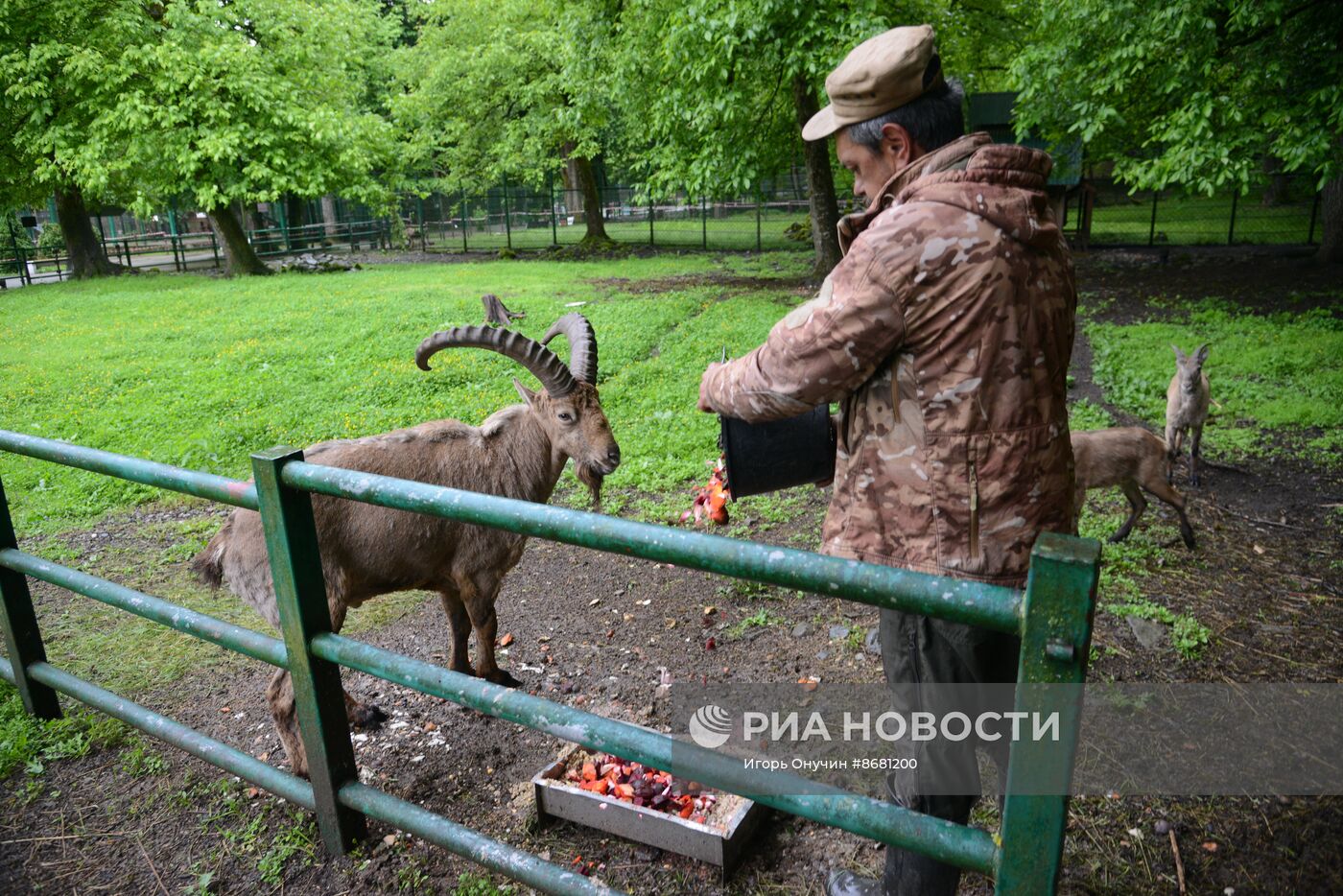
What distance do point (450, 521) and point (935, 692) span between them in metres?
2.47

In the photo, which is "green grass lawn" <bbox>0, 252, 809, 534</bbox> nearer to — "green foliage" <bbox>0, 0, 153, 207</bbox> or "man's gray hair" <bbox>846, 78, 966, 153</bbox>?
"green foliage" <bbox>0, 0, 153, 207</bbox>

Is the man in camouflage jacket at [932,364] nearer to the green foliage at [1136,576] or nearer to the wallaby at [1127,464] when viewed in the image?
the green foliage at [1136,576]

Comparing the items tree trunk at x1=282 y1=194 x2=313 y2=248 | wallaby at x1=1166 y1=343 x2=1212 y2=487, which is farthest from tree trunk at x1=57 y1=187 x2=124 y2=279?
wallaby at x1=1166 y1=343 x2=1212 y2=487

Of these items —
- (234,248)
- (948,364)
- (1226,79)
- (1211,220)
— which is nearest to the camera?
(948,364)

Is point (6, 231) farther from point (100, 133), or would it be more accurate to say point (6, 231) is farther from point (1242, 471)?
point (1242, 471)

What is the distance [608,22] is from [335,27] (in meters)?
11.1

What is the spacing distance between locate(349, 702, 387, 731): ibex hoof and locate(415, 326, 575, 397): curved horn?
66.0 inches

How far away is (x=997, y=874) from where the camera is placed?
1781 mm

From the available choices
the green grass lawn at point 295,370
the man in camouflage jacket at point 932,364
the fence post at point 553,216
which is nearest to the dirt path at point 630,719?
the man in camouflage jacket at point 932,364

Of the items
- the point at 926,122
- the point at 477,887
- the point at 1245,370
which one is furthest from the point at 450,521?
the point at 1245,370

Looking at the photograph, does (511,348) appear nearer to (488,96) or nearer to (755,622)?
(755,622)

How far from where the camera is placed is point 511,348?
4.62 metres

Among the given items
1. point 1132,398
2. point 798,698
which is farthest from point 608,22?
point 798,698

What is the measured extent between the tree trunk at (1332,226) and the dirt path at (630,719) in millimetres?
12054
